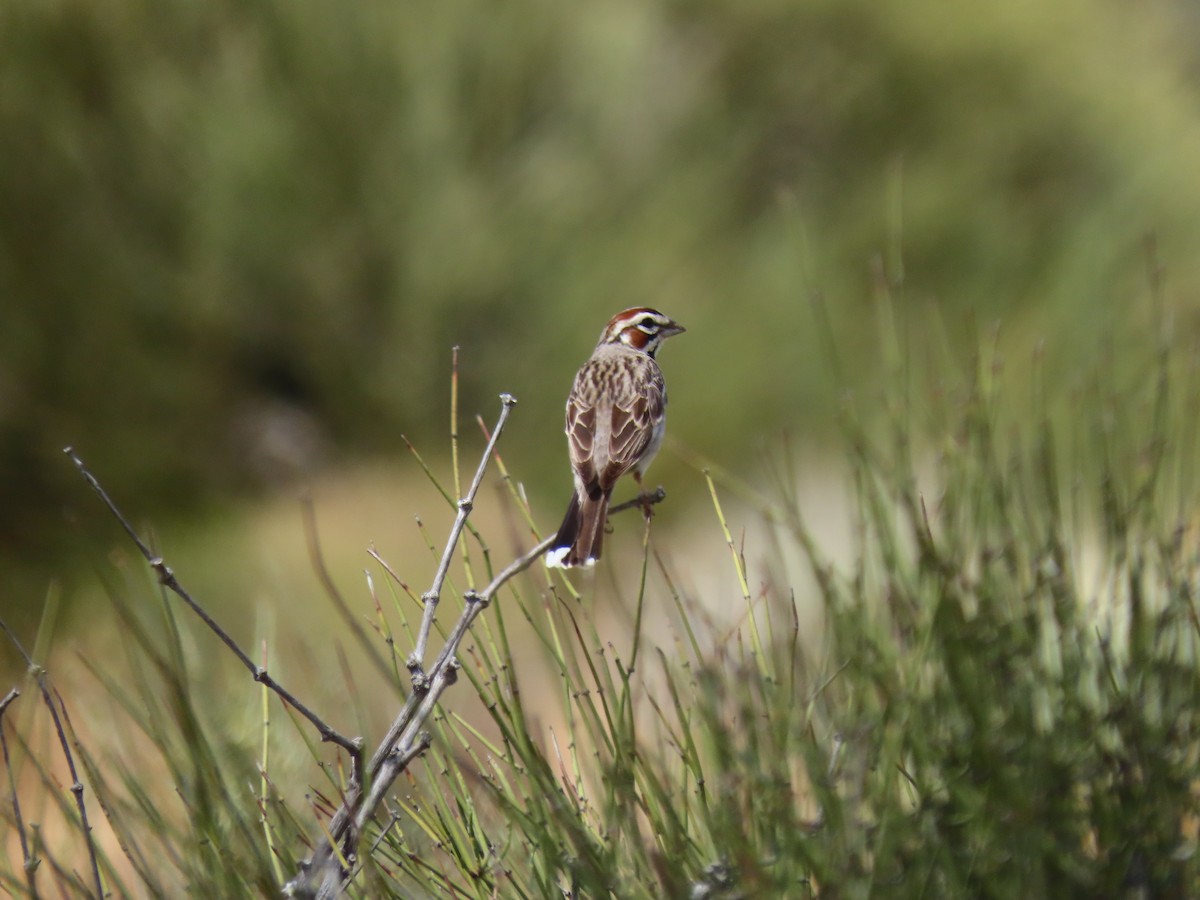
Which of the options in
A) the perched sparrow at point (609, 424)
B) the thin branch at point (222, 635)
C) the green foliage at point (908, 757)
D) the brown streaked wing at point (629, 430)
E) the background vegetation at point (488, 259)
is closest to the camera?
the thin branch at point (222, 635)

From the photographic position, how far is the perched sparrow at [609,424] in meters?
3.02

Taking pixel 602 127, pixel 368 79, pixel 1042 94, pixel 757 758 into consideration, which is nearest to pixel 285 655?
pixel 368 79

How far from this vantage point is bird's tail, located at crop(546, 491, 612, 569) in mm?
2641

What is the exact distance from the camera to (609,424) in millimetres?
3307

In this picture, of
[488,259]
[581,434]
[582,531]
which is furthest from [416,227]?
[582,531]

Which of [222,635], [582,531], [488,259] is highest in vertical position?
Result: [488,259]

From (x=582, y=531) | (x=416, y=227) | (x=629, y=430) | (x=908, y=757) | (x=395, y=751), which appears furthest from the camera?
(x=416, y=227)

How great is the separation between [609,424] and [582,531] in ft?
1.70

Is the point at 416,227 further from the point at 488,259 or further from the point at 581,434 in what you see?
the point at 581,434

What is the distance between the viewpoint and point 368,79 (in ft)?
28.6

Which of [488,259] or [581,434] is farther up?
[488,259]

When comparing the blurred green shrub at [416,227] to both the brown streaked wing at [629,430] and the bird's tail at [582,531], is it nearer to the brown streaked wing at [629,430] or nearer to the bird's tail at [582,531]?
the brown streaked wing at [629,430]

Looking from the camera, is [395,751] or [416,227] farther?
[416,227]

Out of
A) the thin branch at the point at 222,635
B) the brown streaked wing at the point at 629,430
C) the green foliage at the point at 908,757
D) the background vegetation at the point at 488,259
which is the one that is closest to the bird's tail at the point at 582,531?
the brown streaked wing at the point at 629,430
